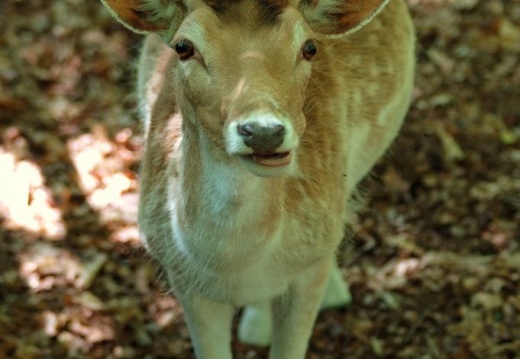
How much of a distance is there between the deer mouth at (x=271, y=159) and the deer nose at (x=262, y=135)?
89 mm

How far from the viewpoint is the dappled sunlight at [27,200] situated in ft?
24.1

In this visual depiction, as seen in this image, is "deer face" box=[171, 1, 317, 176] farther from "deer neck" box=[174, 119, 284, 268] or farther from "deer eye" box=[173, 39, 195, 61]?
"deer neck" box=[174, 119, 284, 268]

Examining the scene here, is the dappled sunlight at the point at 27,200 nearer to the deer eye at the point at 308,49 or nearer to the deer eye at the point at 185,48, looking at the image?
the deer eye at the point at 185,48

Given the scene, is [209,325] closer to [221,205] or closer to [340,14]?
[221,205]

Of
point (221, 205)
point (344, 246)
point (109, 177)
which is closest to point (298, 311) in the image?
point (221, 205)

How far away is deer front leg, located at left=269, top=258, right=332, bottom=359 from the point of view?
5.29 m

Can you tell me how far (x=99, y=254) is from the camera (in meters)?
7.24

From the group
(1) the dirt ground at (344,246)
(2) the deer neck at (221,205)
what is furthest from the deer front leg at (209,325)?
Answer: (1) the dirt ground at (344,246)

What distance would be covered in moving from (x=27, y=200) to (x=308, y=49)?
13.4 feet

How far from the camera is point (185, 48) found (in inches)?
161

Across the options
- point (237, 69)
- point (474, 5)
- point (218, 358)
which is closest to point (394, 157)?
point (474, 5)

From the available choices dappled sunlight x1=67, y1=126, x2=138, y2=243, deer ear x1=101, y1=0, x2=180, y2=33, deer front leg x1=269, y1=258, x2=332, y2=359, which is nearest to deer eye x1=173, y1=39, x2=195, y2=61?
deer ear x1=101, y1=0, x2=180, y2=33

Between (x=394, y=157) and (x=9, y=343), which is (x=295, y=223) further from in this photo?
(x=394, y=157)

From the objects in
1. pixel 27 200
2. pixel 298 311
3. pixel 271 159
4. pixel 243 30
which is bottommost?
pixel 27 200
